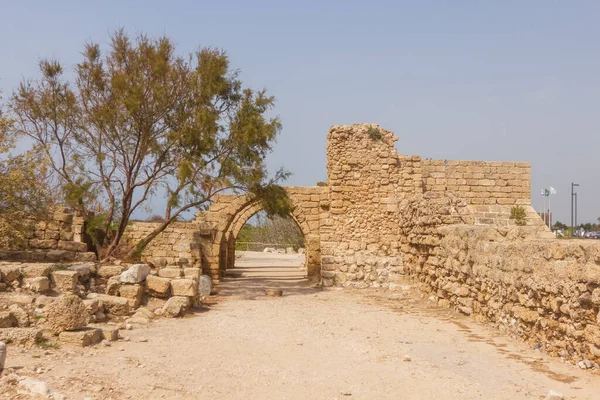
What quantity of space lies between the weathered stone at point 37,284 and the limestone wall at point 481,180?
1040 centimetres

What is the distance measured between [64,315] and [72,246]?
8.08m

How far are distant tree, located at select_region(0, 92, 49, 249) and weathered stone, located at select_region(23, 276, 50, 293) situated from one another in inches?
120

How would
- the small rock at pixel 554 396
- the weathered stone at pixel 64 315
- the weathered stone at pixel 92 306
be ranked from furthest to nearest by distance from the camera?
the weathered stone at pixel 92 306, the weathered stone at pixel 64 315, the small rock at pixel 554 396

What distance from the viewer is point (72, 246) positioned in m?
14.5

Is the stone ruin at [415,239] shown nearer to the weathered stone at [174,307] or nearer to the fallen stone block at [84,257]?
the weathered stone at [174,307]

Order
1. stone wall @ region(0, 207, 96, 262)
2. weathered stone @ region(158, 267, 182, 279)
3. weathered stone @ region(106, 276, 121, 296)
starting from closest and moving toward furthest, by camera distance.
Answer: weathered stone @ region(106, 276, 121, 296) → weathered stone @ region(158, 267, 182, 279) → stone wall @ region(0, 207, 96, 262)

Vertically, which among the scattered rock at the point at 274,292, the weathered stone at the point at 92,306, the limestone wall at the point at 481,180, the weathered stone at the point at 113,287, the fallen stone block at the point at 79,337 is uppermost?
the limestone wall at the point at 481,180

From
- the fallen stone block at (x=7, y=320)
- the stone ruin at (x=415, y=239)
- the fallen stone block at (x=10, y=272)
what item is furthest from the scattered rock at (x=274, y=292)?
the fallen stone block at (x=7, y=320)

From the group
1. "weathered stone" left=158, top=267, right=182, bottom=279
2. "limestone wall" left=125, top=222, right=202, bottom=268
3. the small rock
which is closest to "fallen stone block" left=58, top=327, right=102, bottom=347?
"weathered stone" left=158, top=267, right=182, bottom=279

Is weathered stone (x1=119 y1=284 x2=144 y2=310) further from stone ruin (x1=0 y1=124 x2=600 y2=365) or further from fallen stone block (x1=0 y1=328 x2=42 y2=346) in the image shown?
fallen stone block (x1=0 y1=328 x2=42 y2=346)

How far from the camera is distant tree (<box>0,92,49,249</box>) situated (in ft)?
38.3

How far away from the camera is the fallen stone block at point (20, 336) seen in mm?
6391

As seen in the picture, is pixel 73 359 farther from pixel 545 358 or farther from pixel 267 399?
pixel 545 358

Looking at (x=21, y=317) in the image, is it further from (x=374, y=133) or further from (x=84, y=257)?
(x=374, y=133)
